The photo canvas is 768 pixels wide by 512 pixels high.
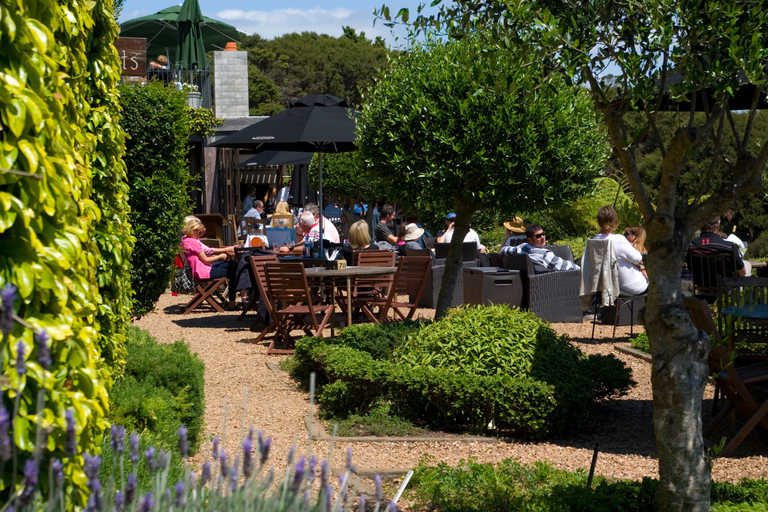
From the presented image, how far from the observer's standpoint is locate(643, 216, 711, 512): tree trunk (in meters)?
3.11

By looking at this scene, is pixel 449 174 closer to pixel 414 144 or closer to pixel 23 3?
pixel 414 144

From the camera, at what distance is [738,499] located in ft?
12.1

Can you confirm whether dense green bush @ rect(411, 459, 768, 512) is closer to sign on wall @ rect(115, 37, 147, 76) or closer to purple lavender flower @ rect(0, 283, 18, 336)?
purple lavender flower @ rect(0, 283, 18, 336)

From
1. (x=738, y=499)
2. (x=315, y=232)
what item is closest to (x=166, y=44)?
(x=315, y=232)

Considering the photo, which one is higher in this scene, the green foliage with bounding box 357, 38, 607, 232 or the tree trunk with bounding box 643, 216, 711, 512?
the green foliage with bounding box 357, 38, 607, 232

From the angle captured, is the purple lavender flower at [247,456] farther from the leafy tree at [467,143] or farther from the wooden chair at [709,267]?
the wooden chair at [709,267]

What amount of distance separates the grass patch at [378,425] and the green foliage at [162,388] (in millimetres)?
964

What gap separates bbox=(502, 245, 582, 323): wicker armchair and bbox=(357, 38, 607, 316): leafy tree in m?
2.79

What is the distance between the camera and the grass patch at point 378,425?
512 centimetres

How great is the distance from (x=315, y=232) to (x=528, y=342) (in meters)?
6.29

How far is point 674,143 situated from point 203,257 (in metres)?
8.88

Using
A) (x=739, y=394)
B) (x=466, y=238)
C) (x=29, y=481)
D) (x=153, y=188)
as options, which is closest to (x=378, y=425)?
(x=739, y=394)

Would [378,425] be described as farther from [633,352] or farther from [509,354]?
[633,352]

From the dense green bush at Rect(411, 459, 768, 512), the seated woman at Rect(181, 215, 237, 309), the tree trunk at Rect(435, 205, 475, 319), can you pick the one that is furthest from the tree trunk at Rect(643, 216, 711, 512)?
the seated woman at Rect(181, 215, 237, 309)
